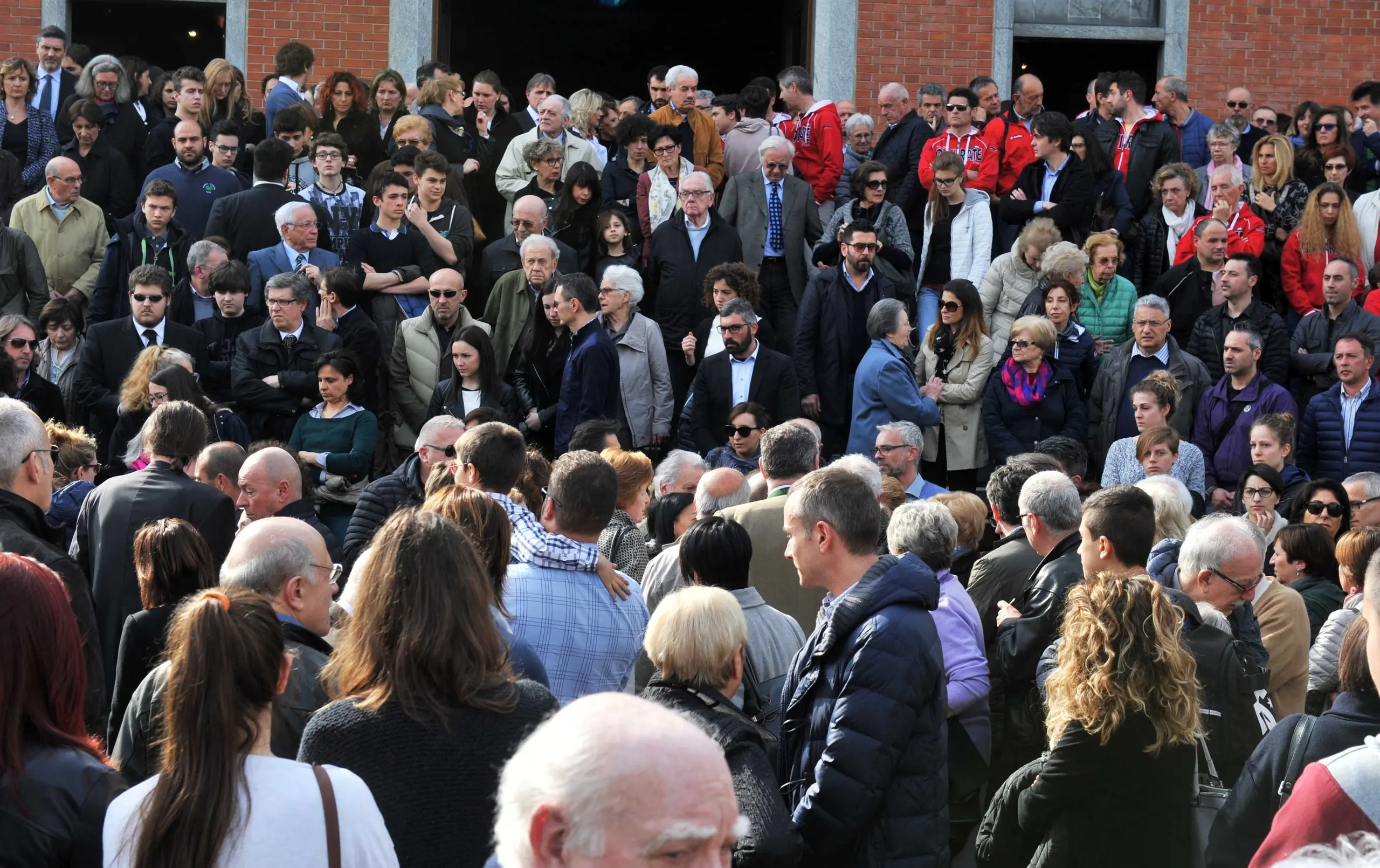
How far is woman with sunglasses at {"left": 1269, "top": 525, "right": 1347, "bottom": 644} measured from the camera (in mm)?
6496

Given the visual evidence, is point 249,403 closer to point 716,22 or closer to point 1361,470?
point 1361,470

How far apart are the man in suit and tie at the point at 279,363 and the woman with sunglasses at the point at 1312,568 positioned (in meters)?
5.59

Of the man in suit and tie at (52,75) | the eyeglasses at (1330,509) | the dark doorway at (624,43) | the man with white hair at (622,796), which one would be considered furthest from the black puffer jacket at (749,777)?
the dark doorway at (624,43)

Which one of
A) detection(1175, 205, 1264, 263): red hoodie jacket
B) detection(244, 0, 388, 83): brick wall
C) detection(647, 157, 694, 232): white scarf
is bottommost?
detection(1175, 205, 1264, 263): red hoodie jacket

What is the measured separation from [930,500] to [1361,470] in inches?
230

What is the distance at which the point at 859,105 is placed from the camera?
53.4 ft

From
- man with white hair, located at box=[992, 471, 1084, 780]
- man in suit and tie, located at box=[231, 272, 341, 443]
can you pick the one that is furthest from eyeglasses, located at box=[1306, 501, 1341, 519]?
man in suit and tie, located at box=[231, 272, 341, 443]

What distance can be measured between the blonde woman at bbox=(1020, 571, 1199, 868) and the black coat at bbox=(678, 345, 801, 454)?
597 centimetres

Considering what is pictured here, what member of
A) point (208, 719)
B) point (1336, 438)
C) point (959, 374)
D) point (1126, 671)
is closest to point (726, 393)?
point (959, 374)

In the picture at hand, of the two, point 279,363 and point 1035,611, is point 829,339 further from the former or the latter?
point 1035,611

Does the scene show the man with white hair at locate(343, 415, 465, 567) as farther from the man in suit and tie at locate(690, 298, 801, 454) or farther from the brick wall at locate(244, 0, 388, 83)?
the brick wall at locate(244, 0, 388, 83)

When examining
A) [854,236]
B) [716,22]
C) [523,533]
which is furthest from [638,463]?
[716,22]

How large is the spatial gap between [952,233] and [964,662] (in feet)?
24.0

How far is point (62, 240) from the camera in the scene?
38.4 ft
